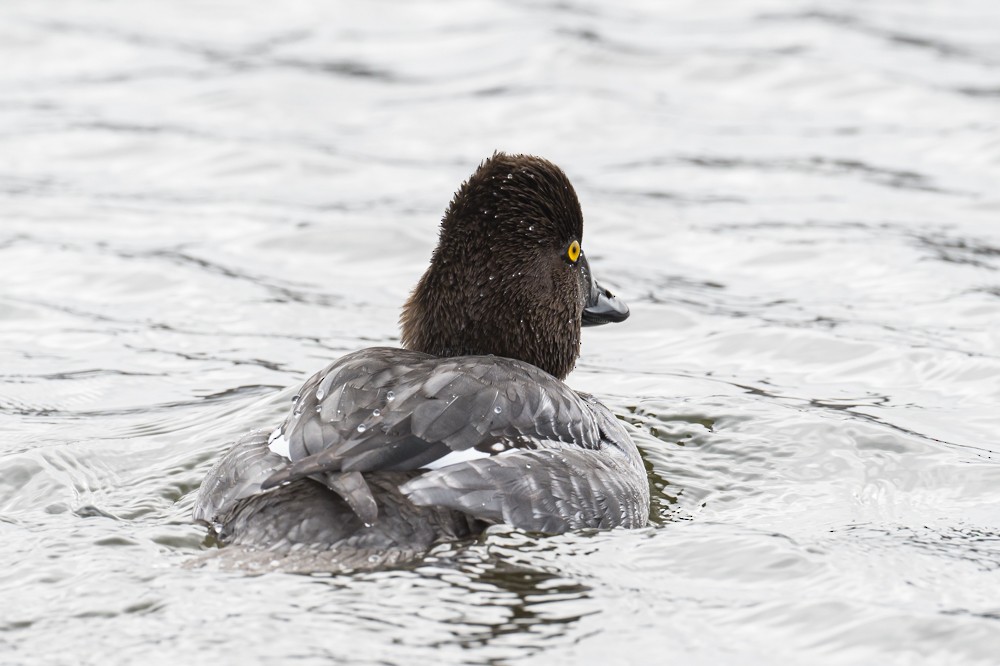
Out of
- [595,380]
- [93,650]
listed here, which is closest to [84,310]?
[595,380]

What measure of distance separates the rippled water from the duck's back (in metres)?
0.18

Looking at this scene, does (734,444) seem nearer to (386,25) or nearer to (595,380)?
(595,380)

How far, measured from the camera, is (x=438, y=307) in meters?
7.26

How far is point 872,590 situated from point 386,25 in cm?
1300

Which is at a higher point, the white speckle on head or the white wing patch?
the white wing patch

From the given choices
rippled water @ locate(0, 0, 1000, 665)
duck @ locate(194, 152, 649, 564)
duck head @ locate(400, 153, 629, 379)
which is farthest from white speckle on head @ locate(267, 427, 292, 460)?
duck head @ locate(400, 153, 629, 379)

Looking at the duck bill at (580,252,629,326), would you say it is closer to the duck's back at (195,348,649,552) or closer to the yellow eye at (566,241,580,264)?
the yellow eye at (566,241,580,264)

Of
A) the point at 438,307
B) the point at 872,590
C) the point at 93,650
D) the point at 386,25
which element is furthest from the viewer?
the point at 386,25

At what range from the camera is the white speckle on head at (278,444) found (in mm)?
6320

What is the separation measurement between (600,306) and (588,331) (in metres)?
2.61

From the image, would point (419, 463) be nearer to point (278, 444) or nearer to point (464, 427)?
point (464, 427)

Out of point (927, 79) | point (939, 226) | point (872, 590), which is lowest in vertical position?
point (872, 590)

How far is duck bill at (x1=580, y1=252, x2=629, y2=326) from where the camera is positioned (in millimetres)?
8016

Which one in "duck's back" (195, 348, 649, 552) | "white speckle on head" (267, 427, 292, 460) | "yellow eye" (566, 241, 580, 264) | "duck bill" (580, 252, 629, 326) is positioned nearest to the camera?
"duck's back" (195, 348, 649, 552)
